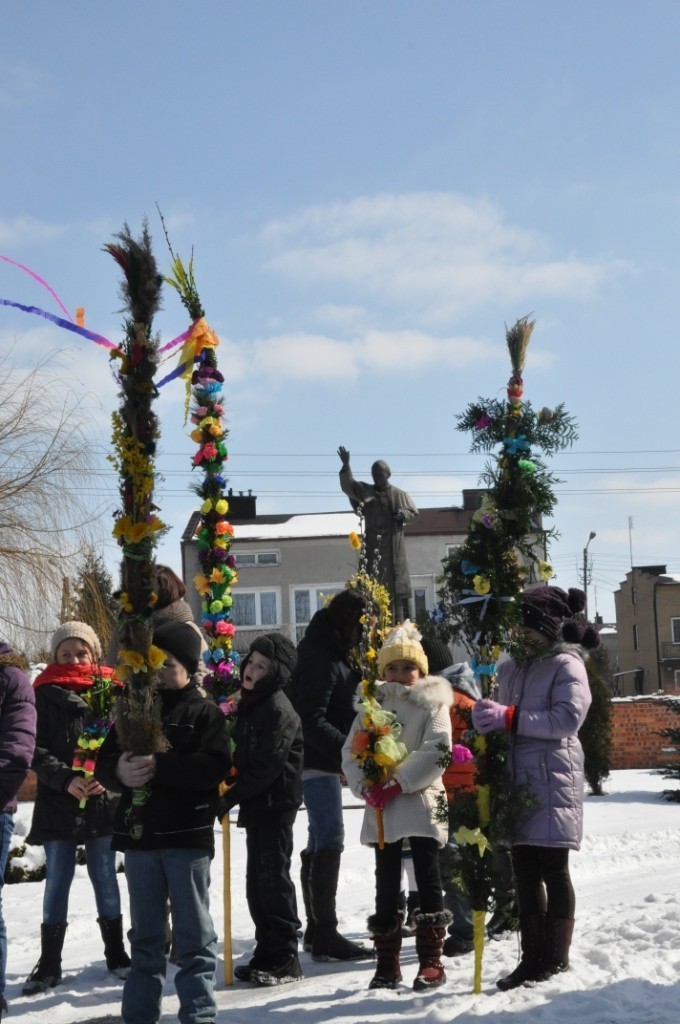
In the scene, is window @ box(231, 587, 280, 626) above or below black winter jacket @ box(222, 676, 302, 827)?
above

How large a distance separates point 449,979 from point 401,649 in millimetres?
1754

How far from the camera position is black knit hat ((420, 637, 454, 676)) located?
7.79 m

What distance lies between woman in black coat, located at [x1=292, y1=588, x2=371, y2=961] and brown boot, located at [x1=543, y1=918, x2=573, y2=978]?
1501mm

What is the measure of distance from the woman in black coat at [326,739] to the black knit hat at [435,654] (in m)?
0.44

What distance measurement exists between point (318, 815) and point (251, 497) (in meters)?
41.6

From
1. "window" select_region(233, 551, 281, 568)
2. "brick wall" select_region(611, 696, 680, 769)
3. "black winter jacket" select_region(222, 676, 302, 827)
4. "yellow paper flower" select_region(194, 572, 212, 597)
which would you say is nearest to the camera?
"black winter jacket" select_region(222, 676, 302, 827)

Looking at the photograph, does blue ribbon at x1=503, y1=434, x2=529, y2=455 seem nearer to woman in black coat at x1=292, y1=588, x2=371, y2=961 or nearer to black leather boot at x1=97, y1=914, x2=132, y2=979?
woman in black coat at x1=292, y1=588, x2=371, y2=961

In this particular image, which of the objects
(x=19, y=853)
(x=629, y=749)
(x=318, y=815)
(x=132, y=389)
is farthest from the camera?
(x=629, y=749)

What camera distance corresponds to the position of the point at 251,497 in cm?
4916

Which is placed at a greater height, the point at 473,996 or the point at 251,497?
the point at 251,497

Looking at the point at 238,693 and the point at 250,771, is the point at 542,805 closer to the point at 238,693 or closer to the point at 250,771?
the point at 250,771

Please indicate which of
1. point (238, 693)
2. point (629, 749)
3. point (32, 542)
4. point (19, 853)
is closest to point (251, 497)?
point (629, 749)

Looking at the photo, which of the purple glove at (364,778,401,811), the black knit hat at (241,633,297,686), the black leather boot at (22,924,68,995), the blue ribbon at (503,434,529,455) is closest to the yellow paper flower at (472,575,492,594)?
the blue ribbon at (503,434,529,455)

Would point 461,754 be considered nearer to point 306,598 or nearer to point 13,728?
point 13,728
